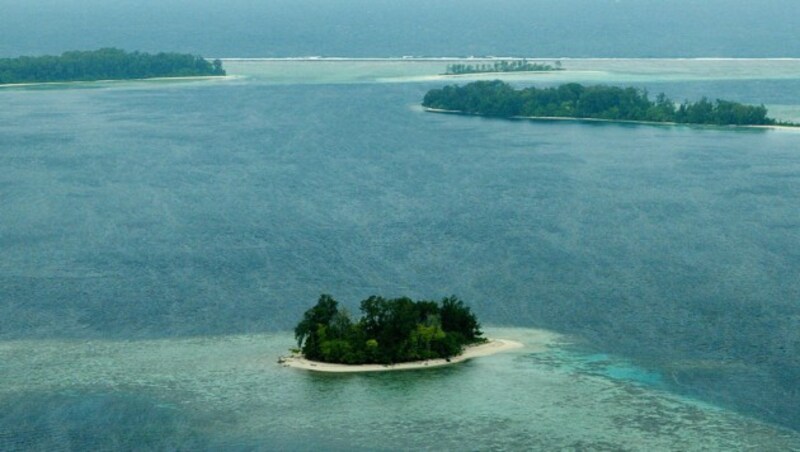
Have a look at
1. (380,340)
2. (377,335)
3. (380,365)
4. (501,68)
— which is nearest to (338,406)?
(380,365)

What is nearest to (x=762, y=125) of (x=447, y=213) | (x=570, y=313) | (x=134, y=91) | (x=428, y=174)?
(x=428, y=174)

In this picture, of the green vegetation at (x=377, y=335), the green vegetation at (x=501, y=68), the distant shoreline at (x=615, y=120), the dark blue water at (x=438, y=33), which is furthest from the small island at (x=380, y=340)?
the dark blue water at (x=438, y=33)


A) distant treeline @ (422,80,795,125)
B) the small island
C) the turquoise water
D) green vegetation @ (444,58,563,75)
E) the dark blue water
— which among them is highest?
the dark blue water

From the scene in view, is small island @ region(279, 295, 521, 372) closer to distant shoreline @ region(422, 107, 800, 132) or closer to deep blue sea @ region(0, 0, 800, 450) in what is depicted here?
deep blue sea @ region(0, 0, 800, 450)

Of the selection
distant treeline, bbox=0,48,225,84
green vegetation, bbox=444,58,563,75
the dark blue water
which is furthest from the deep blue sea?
the dark blue water

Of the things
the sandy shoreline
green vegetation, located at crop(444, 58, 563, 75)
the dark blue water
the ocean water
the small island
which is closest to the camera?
the ocean water

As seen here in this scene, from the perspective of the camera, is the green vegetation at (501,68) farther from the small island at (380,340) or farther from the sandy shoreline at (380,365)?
the sandy shoreline at (380,365)
